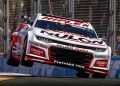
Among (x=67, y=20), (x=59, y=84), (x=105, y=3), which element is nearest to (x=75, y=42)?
(x=67, y=20)

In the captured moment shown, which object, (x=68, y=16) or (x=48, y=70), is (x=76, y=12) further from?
(x=48, y=70)

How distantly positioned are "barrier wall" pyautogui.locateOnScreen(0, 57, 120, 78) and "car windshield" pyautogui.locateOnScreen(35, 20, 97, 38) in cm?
197

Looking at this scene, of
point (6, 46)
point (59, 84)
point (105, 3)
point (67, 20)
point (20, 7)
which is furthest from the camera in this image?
point (20, 7)

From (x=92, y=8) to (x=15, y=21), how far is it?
3539 millimetres

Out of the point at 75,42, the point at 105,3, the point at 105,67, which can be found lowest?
the point at 105,67

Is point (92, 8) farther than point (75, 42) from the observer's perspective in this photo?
Yes

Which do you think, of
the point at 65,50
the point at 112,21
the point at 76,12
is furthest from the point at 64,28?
the point at 76,12

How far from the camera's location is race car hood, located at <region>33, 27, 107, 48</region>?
37.8 ft

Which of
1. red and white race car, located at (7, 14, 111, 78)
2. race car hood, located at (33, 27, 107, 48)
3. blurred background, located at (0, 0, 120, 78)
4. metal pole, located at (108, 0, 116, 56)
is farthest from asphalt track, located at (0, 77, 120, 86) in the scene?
metal pole, located at (108, 0, 116, 56)

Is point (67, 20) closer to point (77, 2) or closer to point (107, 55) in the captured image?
point (107, 55)

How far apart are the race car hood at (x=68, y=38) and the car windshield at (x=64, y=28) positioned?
1.70ft

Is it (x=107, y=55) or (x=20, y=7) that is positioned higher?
(x=20, y=7)

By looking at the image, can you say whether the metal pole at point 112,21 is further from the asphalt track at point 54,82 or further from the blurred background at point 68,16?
the asphalt track at point 54,82

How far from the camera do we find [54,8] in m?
17.8
